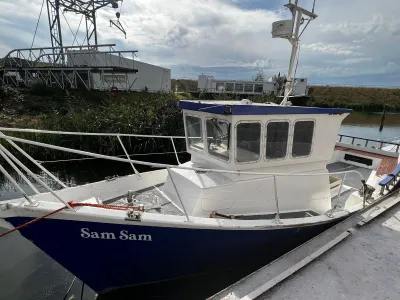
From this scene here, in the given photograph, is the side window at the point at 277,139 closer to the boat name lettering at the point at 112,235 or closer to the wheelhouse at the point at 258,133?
the wheelhouse at the point at 258,133

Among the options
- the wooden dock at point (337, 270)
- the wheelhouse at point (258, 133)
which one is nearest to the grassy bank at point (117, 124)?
the wheelhouse at point (258, 133)

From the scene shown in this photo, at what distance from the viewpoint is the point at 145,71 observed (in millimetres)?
27938

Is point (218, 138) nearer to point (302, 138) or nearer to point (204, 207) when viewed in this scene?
point (204, 207)

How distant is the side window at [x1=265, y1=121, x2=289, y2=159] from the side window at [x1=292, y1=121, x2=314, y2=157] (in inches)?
9.0

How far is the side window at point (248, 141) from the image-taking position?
4.74 meters

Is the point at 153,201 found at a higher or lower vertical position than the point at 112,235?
lower

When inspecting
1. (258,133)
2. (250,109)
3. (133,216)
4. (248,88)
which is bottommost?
(133,216)

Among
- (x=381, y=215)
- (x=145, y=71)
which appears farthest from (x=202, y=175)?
(x=145, y=71)

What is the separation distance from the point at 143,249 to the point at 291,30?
18.2 ft

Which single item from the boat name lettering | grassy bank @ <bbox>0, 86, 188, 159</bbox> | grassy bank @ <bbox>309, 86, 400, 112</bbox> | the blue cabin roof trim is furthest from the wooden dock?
grassy bank @ <bbox>309, 86, 400, 112</bbox>

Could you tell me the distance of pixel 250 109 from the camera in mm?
4570

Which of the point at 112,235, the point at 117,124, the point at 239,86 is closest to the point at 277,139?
the point at 112,235

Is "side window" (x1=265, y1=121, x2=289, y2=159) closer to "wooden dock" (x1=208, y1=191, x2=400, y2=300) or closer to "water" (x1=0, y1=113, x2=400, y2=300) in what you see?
"wooden dock" (x1=208, y1=191, x2=400, y2=300)

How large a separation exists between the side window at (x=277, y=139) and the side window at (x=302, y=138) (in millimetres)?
227
